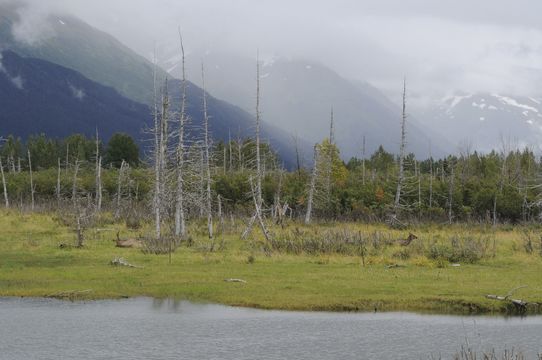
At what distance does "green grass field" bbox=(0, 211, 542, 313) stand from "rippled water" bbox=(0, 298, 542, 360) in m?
1.77

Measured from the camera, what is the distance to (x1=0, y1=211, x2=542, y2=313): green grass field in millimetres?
30562

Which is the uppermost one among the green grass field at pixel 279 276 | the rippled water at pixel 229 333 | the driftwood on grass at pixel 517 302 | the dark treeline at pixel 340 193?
the dark treeline at pixel 340 193

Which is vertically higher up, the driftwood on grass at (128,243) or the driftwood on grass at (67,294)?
the driftwood on grass at (128,243)

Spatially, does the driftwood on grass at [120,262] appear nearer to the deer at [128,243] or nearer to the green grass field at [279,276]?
the green grass field at [279,276]

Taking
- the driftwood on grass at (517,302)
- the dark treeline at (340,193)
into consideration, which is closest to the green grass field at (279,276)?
the driftwood on grass at (517,302)

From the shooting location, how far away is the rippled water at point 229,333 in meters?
22.3

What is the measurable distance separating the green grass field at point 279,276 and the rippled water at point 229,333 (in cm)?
177

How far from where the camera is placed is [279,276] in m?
36.0

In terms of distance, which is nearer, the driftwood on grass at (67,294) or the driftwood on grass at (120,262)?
the driftwood on grass at (67,294)

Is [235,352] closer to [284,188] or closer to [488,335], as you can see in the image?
[488,335]

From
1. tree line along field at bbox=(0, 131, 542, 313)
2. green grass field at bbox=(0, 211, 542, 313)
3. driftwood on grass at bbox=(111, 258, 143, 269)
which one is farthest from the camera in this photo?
driftwood on grass at bbox=(111, 258, 143, 269)

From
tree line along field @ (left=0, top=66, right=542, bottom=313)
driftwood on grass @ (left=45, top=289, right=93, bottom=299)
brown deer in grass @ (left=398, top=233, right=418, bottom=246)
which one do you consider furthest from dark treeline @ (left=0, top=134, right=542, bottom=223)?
driftwood on grass @ (left=45, top=289, right=93, bottom=299)

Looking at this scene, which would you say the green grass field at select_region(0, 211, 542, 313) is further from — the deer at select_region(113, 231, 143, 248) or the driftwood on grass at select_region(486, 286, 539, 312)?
the deer at select_region(113, 231, 143, 248)

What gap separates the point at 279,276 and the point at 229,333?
11.4 m
